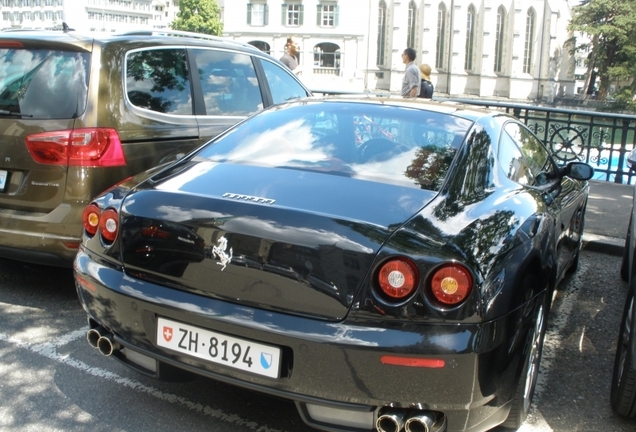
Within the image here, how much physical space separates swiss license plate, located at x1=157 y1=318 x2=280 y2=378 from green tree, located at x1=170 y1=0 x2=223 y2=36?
98476mm

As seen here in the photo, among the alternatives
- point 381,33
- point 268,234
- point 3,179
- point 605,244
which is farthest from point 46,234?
point 381,33

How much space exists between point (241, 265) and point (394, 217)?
621mm

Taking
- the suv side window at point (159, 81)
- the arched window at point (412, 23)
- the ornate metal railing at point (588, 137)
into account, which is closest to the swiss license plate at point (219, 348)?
the suv side window at point (159, 81)

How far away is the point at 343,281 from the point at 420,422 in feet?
1.90

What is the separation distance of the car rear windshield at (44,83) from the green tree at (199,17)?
3780 inches

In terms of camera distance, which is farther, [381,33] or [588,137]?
[381,33]

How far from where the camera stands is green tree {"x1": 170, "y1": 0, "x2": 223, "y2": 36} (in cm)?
9719

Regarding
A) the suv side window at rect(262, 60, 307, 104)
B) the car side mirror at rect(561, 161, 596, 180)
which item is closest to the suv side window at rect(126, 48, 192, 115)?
the suv side window at rect(262, 60, 307, 104)

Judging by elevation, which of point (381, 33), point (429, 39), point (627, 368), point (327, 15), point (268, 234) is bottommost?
point (627, 368)

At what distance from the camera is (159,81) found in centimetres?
516

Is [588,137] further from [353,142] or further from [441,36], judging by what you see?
[441,36]

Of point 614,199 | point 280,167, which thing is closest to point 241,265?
point 280,167

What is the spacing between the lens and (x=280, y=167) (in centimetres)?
326

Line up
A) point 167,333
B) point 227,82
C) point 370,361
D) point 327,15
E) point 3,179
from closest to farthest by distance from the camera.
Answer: point 370,361
point 167,333
point 3,179
point 227,82
point 327,15
